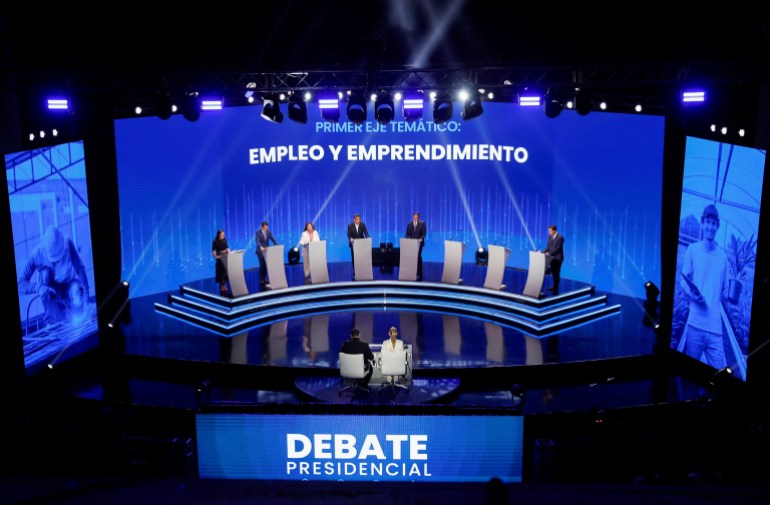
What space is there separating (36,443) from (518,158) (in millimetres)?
10192

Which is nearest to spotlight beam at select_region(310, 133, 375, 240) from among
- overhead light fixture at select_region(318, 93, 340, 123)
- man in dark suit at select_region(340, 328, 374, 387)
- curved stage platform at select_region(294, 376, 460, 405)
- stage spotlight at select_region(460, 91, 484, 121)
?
overhead light fixture at select_region(318, 93, 340, 123)

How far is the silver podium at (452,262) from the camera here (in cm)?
1365

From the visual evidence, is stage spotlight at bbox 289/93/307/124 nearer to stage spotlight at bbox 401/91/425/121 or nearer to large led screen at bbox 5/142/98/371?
stage spotlight at bbox 401/91/425/121

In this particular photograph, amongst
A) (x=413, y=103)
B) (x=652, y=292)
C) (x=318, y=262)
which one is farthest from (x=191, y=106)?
(x=652, y=292)

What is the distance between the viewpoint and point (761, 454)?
766 cm

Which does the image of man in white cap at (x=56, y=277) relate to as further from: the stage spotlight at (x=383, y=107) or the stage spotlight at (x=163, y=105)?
the stage spotlight at (x=383, y=107)

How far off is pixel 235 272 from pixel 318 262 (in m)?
1.55

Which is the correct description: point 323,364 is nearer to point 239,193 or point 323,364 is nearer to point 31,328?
point 31,328

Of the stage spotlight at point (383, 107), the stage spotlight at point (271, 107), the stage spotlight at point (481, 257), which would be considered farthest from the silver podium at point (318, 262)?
the stage spotlight at point (481, 257)

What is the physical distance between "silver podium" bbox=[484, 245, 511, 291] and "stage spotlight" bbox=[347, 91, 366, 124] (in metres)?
3.30

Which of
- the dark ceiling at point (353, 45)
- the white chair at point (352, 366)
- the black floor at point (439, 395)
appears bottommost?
the black floor at point (439, 395)

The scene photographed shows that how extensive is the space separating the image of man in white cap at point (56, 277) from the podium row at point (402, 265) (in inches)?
90.5

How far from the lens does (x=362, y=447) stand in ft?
25.2

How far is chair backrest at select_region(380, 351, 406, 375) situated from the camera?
945 centimetres
